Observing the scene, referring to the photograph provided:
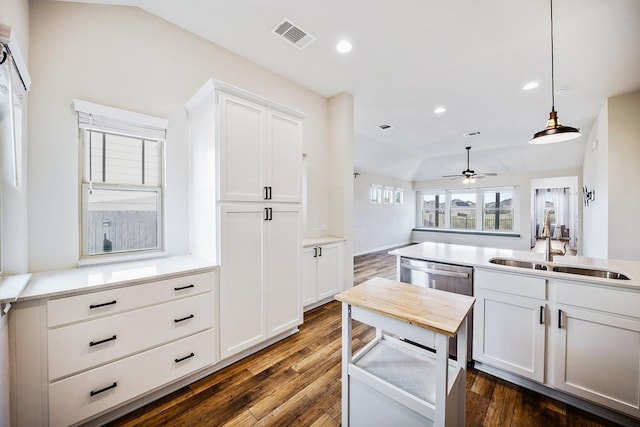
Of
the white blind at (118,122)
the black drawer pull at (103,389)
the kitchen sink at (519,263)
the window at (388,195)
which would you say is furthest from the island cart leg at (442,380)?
the window at (388,195)

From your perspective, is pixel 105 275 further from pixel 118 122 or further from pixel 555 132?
pixel 555 132

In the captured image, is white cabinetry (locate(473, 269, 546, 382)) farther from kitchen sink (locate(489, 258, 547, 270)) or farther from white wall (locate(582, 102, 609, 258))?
white wall (locate(582, 102, 609, 258))

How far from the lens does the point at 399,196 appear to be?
9.27 m

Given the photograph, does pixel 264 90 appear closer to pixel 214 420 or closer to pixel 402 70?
pixel 402 70

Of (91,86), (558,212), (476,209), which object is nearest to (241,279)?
(91,86)

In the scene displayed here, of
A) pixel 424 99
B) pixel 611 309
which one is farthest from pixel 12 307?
pixel 424 99

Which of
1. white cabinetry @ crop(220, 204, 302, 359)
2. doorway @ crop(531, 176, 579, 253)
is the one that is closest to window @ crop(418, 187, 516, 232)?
doorway @ crop(531, 176, 579, 253)

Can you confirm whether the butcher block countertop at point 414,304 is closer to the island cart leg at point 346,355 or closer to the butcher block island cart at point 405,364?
the butcher block island cart at point 405,364

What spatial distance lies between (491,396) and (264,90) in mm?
3849

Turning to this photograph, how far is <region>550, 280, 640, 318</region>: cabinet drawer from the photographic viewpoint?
1.47m

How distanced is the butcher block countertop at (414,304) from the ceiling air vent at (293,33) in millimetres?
2525

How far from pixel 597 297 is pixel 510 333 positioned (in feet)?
1.99

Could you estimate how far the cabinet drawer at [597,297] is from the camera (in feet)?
4.83

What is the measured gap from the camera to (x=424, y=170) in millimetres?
9164
